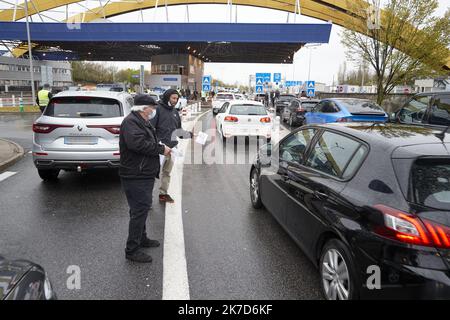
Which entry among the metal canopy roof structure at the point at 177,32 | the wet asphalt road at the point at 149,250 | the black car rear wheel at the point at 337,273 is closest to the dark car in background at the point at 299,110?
the wet asphalt road at the point at 149,250

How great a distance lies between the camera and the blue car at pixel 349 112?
1185 cm

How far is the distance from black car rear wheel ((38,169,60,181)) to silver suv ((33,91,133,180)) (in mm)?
571

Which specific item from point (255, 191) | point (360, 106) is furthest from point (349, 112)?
point (255, 191)

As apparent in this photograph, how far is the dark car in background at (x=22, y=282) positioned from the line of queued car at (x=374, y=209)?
2142 mm

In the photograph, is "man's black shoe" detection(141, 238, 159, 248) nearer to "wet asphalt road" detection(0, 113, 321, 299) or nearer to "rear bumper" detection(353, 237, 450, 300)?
"wet asphalt road" detection(0, 113, 321, 299)

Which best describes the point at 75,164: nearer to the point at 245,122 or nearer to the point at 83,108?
the point at 83,108

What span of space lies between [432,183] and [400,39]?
60.2ft

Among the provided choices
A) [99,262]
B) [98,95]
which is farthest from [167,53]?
[99,262]

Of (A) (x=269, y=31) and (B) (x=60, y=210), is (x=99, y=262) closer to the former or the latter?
(B) (x=60, y=210)

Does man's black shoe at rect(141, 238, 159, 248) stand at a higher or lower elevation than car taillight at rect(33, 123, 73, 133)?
lower

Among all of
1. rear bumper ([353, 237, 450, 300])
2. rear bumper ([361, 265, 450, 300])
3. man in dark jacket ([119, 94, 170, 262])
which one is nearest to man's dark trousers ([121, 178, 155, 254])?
man in dark jacket ([119, 94, 170, 262])

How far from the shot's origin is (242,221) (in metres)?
5.31

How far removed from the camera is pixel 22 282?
2.17 metres

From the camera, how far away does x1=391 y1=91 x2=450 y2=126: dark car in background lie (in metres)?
7.16
